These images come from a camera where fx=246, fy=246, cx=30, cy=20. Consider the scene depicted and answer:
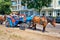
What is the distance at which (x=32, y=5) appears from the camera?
2188 inches

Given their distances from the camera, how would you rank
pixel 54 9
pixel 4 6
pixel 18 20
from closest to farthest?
pixel 18 20 → pixel 54 9 → pixel 4 6

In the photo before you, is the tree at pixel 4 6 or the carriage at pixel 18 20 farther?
the tree at pixel 4 6

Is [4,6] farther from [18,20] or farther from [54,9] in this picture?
[18,20]

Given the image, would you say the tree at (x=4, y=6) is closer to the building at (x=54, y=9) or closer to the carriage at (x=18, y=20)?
the building at (x=54, y=9)

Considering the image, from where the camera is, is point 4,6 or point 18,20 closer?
point 18,20

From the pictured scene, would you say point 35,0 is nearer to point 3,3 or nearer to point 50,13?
point 50,13

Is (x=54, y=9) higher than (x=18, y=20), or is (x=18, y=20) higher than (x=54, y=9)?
(x=18, y=20)

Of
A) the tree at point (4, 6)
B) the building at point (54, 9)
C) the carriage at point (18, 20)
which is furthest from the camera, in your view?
the tree at point (4, 6)

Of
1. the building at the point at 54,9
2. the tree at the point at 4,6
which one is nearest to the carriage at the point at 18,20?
the building at the point at 54,9

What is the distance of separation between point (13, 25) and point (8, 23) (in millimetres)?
780

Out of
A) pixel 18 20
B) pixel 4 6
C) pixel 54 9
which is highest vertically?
pixel 18 20

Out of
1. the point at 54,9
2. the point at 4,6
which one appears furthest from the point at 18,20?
the point at 4,6

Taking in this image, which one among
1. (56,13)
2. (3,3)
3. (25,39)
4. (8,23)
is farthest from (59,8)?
(25,39)

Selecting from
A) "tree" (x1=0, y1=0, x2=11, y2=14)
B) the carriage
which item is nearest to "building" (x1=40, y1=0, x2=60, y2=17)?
"tree" (x1=0, y1=0, x2=11, y2=14)
